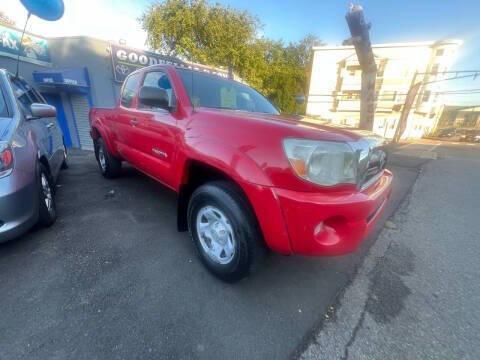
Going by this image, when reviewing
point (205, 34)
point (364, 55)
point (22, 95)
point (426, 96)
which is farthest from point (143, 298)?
point (426, 96)

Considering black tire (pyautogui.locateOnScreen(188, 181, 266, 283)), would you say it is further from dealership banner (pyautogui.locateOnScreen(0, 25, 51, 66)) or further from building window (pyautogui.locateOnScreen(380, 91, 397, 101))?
building window (pyautogui.locateOnScreen(380, 91, 397, 101))

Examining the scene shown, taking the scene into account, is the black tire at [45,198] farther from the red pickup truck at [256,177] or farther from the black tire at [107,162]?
the black tire at [107,162]

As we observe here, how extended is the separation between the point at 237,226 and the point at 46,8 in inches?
242

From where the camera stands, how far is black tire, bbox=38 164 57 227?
7.73 ft

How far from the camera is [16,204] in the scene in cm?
193

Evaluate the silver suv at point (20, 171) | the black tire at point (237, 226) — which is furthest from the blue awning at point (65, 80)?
the black tire at point (237, 226)

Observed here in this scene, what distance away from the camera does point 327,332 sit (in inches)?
62.8

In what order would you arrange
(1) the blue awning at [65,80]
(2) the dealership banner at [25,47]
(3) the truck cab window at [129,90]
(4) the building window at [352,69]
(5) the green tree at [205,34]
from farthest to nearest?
1. (4) the building window at [352,69]
2. (5) the green tree at [205,34]
3. (1) the blue awning at [65,80]
4. (2) the dealership banner at [25,47]
5. (3) the truck cab window at [129,90]

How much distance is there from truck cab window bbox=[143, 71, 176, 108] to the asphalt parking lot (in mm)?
1561

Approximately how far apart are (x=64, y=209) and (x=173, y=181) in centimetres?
202

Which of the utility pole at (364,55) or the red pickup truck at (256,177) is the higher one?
the utility pole at (364,55)

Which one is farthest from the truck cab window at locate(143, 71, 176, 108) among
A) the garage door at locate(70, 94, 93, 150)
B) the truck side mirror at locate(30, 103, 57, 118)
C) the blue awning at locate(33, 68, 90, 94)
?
the garage door at locate(70, 94, 93, 150)

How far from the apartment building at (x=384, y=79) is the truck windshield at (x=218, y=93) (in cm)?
2238

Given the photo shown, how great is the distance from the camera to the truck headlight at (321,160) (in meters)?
1.42
